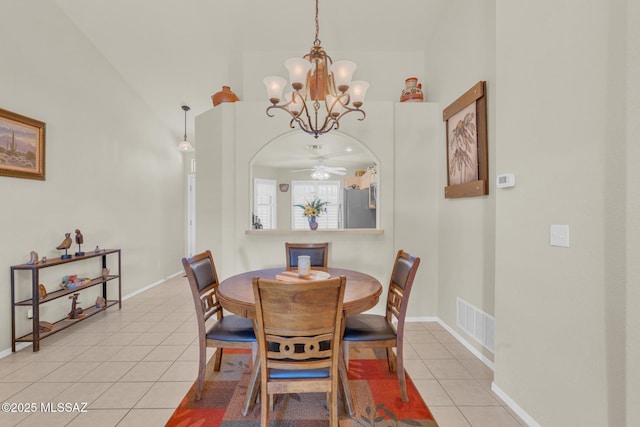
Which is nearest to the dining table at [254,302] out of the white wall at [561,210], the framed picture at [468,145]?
the white wall at [561,210]

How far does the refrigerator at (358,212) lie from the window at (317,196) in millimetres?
2478

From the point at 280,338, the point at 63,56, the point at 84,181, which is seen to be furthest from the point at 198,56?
the point at 280,338

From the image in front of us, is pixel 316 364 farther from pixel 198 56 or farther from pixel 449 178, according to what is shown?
pixel 198 56

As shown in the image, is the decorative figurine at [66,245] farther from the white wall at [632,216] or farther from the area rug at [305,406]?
the white wall at [632,216]

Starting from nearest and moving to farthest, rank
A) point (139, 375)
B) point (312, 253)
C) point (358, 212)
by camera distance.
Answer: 1. point (139, 375)
2. point (312, 253)
3. point (358, 212)

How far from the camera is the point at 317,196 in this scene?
24.8ft

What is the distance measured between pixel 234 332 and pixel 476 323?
2071 millimetres

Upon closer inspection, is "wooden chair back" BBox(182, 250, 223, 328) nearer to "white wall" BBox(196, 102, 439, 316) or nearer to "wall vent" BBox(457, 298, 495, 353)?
"white wall" BBox(196, 102, 439, 316)

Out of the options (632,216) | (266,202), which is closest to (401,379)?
(632,216)

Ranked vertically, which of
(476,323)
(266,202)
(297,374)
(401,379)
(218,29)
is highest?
(218,29)

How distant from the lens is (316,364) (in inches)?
59.0

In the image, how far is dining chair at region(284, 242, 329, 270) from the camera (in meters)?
2.86

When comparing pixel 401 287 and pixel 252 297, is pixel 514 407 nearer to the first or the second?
pixel 401 287

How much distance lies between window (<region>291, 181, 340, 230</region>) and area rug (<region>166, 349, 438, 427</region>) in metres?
5.31
